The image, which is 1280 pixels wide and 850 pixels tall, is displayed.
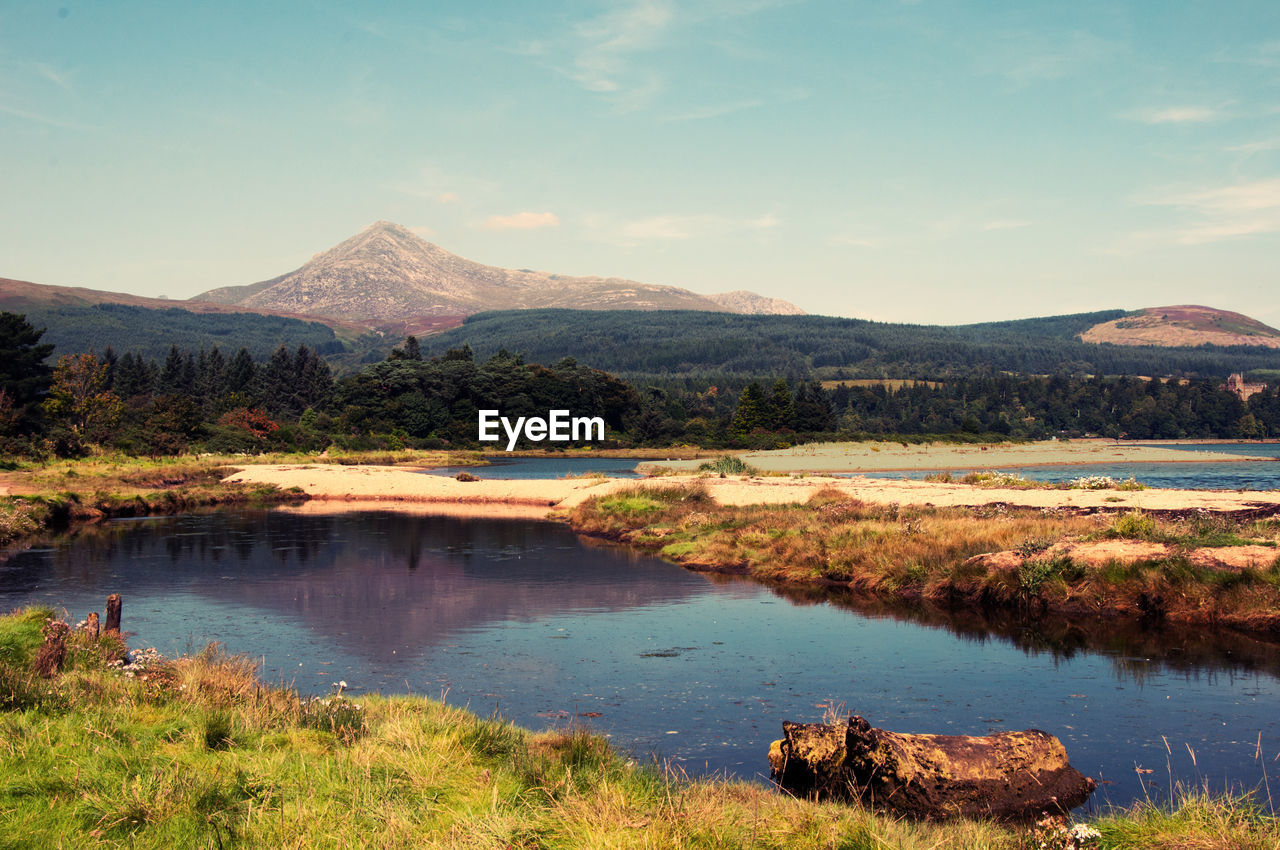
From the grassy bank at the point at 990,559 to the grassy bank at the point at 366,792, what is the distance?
12686mm

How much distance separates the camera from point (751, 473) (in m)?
62.5

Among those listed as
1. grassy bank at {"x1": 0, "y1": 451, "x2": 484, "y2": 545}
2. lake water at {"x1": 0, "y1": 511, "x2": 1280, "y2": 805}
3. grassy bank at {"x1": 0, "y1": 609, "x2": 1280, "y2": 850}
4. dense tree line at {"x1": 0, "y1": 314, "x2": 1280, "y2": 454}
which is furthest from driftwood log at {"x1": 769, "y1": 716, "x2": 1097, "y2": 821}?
dense tree line at {"x1": 0, "y1": 314, "x2": 1280, "y2": 454}

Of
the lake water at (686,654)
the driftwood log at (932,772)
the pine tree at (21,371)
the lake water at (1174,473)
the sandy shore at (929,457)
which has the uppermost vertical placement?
the pine tree at (21,371)

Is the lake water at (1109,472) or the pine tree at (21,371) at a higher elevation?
the pine tree at (21,371)

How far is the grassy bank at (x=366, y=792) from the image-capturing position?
22.6 ft

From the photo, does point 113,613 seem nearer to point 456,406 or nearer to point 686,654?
point 686,654

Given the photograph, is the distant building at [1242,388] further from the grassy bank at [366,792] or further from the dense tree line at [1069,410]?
the grassy bank at [366,792]

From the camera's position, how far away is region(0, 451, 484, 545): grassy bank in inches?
1499

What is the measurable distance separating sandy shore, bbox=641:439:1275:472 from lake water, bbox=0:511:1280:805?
4878 cm

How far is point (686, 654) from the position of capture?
59.8 feet

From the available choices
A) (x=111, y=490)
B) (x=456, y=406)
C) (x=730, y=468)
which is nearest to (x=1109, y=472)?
(x=730, y=468)

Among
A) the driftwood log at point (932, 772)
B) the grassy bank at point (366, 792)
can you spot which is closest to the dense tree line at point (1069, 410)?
the driftwood log at point (932, 772)

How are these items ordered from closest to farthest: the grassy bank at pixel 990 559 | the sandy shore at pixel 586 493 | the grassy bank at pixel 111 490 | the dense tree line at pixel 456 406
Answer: the grassy bank at pixel 990 559
the sandy shore at pixel 586 493
the grassy bank at pixel 111 490
the dense tree line at pixel 456 406

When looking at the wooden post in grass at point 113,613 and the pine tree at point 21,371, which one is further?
the pine tree at point 21,371
